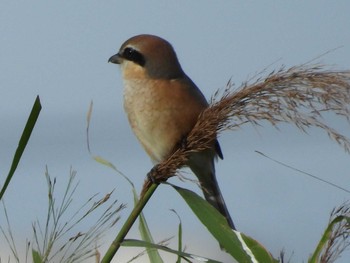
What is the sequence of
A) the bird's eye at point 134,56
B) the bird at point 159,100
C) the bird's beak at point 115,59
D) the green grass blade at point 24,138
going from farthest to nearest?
1. the bird's beak at point 115,59
2. the bird's eye at point 134,56
3. the bird at point 159,100
4. the green grass blade at point 24,138

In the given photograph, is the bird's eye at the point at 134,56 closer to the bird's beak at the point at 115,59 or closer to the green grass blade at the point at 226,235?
the bird's beak at the point at 115,59

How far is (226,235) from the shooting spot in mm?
1808

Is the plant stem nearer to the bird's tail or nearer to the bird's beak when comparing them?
the bird's tail

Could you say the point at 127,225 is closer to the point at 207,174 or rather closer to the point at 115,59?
the point at 207,174

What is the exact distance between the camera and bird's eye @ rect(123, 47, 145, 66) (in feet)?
9.68

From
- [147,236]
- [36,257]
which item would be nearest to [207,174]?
[147,236]

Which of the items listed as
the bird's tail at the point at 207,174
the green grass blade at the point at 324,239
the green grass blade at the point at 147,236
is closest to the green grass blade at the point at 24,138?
the green grass blade at the point at 147,236

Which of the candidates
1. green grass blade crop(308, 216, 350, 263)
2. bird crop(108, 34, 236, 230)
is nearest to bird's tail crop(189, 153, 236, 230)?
bird crop(108, 34, 236, 230)

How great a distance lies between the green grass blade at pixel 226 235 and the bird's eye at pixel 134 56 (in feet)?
3.77

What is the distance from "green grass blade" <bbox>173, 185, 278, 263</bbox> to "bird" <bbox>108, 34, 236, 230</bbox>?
0.88m

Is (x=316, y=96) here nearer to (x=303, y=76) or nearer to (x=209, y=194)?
(x=303, y=76)

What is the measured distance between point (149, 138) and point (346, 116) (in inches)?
51.9

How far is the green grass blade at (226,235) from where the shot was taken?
5.70 feet

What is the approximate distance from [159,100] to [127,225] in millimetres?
1148
